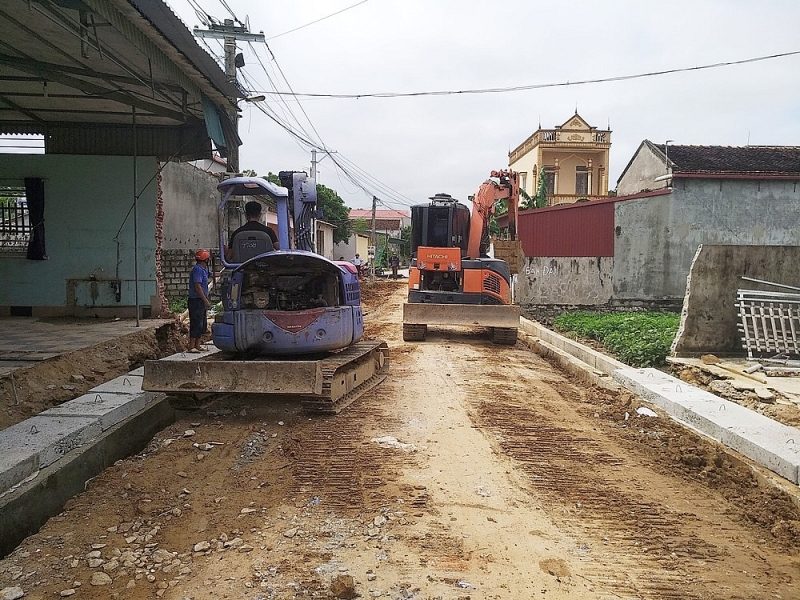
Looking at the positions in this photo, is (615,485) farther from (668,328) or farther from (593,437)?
(668,328)

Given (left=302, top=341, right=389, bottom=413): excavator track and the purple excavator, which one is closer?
the purple excavator

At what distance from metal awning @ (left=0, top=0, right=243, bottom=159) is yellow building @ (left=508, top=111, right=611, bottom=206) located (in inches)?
1064

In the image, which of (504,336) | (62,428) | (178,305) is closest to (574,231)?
(504,336)

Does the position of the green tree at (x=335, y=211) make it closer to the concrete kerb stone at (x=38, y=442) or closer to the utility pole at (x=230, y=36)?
the utility pole at (x=230, y=36)

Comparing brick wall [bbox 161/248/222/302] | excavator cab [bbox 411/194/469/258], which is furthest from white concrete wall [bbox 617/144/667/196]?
brick wall [bbox 161/248/222/302]

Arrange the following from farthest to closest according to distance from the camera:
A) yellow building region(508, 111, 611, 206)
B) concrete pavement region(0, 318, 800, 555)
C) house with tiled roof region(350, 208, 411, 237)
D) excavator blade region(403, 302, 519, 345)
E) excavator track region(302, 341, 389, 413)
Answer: house with tiled roof region(350, 208, 411, 237), yellow building region(508, 111, 611, 206), excavator blade region(403, 302, 519, 345), excavator track region(302, 341, 389, 413), concrete pavement region(0, 318, 800, 555)

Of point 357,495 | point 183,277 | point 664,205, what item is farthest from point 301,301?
point 664,205

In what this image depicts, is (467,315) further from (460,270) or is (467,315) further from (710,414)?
(710,414)

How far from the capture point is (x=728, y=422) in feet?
18.5

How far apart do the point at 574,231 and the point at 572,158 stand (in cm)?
2081

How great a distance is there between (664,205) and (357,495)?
51.4 feet

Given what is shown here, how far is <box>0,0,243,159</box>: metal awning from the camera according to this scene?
6.31m

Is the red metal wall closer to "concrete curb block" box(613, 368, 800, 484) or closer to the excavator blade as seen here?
the excavator blade

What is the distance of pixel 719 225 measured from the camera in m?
17.3
